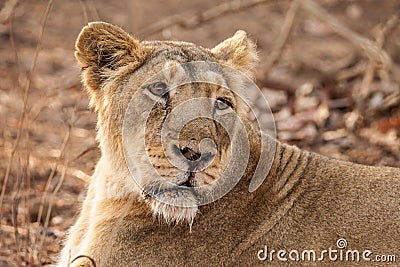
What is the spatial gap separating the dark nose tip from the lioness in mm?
34

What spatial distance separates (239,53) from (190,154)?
49.1 inches

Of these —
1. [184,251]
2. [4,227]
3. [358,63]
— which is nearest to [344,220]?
[184,251]

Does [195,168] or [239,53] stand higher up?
[239,53]

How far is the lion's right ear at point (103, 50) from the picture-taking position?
471 cm

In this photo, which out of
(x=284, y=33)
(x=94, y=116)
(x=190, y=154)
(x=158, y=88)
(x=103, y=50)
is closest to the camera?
(x=190, y=154)

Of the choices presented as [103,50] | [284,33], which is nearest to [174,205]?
[103,50]

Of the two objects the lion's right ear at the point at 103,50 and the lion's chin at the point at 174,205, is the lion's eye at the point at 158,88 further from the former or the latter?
the lion's chin at the point at 174,205

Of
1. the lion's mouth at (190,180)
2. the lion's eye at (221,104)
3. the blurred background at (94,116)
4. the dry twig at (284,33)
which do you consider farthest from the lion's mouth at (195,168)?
the dry twig at (284,33)

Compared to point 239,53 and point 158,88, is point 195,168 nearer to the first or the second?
point 158,88

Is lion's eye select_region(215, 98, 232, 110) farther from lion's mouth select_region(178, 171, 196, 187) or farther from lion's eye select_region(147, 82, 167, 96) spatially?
lion's mouth select_region(178, 171, 196, 187)

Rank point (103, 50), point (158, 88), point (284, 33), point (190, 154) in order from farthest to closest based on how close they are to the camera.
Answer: point (284, 33), point (103, 50), point (158, 88), point (190, 154)

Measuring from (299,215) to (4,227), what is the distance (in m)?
2.81

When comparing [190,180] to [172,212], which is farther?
[172,212]

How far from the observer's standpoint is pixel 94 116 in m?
9.02
